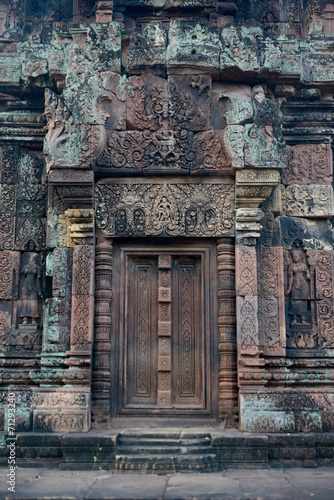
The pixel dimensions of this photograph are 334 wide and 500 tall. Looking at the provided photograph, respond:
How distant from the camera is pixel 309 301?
25.6 ft

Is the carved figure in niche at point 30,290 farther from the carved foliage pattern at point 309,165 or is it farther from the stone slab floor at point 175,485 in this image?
the carved foliage pattern at point 309,165

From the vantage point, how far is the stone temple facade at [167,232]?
7336mm

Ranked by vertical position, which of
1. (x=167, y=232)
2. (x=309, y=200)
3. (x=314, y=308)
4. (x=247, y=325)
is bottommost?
(x=247, y=325)

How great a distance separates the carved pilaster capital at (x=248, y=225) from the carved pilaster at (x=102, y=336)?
1693 mm

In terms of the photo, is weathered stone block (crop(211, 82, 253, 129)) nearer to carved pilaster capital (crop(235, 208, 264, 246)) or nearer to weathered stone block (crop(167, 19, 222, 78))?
weathered stone block (crop(167, 19, 222, 78))

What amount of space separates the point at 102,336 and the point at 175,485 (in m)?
2.22

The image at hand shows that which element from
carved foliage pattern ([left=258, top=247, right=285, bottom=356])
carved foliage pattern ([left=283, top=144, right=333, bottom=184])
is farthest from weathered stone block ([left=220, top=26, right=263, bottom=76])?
carved foliage pattern ([left=258, top=247, right=285, bottom=356])

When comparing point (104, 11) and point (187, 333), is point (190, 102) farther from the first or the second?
point (187, 333)

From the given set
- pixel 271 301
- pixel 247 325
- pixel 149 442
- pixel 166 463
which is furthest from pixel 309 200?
pixel 166 463

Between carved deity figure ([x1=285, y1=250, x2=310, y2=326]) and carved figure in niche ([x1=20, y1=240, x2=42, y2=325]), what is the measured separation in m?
A: 3.37

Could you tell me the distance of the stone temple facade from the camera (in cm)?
734

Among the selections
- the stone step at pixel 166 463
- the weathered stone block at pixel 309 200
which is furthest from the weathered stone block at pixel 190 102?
the stone step at pixel 166 463

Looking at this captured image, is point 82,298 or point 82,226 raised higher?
point 82,226

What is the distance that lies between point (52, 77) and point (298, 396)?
5209mm
